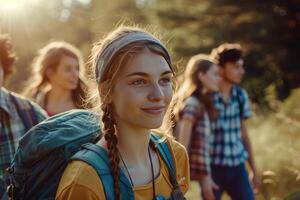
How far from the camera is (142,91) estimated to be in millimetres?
2492

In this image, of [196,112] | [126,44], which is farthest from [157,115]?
[196,112]

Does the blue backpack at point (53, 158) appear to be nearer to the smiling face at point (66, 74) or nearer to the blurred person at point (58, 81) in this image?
the blurred person at point (58, 81)

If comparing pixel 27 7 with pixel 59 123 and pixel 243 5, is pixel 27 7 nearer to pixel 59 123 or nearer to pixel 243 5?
pixel 243 5

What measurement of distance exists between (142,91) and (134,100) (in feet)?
0.15

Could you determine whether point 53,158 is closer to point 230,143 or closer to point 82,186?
point 82,186

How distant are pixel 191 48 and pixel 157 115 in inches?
719

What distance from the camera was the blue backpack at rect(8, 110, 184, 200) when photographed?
239 cm

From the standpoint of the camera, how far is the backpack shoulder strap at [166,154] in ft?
8.74

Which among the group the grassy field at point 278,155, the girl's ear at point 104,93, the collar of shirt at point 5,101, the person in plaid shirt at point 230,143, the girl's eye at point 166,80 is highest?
the girl's eye at point 166,80

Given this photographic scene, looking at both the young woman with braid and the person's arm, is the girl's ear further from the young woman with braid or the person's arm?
the person's arm

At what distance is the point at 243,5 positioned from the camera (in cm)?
2017

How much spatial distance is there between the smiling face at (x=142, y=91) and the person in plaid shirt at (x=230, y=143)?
3290 mm

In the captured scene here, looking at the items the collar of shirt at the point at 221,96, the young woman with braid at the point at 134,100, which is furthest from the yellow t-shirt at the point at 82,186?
the collar of shirt at the point at 221,96

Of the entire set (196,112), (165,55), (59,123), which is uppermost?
(165,55)
